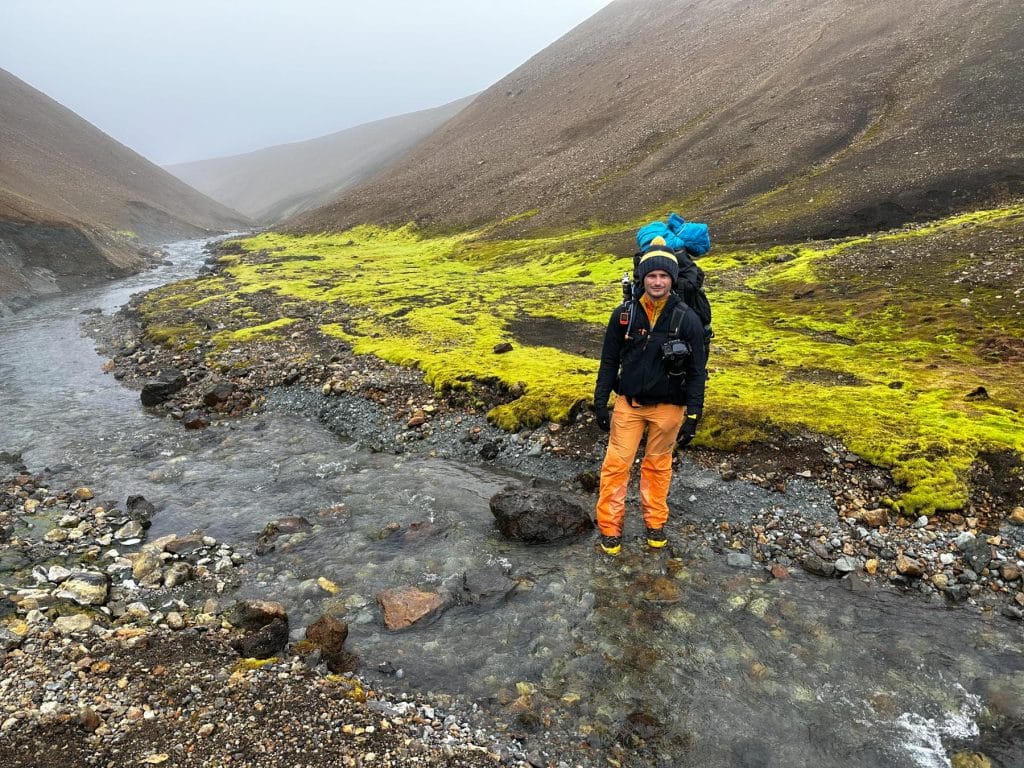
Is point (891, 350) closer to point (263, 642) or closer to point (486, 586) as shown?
point (486, 586)

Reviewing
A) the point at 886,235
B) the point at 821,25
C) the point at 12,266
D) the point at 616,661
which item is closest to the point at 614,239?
the point at 886,235

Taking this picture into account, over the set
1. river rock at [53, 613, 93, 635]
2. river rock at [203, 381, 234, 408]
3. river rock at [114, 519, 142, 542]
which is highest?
river rock at [203, 381, 234, 408]

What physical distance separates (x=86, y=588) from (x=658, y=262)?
10207 millimetres

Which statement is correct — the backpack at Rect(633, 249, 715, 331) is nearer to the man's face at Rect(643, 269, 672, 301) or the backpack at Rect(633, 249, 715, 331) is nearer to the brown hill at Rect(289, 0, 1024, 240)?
the man's face at Rect(643, 269, 672, 301)

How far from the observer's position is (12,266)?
47.2 metres

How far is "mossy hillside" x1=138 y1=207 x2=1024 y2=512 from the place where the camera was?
12.6m

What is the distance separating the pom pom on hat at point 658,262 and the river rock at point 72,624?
945cm

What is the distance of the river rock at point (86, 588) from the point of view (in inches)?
348

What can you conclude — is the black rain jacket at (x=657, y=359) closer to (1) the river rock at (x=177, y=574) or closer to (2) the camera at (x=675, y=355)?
(2) the camera at (x=675, y=355)

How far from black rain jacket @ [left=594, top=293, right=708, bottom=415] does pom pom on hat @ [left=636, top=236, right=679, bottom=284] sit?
0.52 m

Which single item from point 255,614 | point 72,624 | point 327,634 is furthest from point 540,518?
point 72,624

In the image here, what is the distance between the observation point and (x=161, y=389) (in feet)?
65.9

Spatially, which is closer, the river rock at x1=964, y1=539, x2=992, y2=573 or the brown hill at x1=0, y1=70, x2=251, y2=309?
the river rock at x1=964, y1=539, x2=992, y2=573

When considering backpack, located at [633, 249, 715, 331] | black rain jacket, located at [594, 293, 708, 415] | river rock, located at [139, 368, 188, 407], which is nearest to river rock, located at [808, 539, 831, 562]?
black rain jacket, located at [594, 293, 708, 415]
